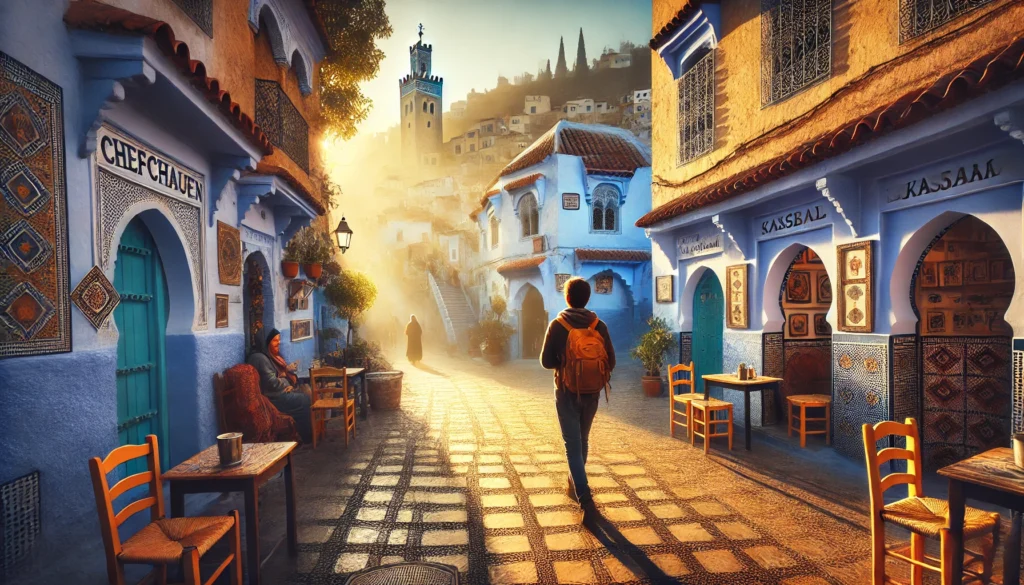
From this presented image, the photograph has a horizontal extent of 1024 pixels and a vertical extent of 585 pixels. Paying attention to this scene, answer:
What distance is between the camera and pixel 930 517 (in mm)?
2982

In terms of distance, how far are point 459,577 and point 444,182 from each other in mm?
53586

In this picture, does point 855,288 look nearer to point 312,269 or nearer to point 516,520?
point 516,520

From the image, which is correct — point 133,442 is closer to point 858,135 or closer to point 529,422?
point 529,422

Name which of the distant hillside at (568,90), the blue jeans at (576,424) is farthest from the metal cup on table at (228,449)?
the distant hillside at (568,90)

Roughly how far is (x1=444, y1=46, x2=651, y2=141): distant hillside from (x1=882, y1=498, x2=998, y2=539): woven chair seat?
66035 millimetres

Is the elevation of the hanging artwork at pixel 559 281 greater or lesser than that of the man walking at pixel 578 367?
greater

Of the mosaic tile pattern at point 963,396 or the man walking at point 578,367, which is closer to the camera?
the man walking at point 578,367

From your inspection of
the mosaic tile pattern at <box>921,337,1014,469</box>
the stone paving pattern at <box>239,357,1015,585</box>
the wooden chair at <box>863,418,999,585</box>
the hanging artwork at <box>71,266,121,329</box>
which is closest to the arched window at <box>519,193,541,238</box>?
the stone paving pattern at <box>239,357,1015,585</box>

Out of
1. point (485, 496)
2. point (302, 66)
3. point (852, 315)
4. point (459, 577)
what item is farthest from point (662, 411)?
point (302, 66)

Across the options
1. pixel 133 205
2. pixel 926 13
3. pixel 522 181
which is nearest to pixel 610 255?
pixel 522 181

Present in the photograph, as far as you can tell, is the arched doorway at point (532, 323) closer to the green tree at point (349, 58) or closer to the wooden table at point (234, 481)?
the green tree at point (349, 58)

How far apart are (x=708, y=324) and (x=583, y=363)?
21.0 ft

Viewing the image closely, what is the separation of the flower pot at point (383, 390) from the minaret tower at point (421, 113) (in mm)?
63555

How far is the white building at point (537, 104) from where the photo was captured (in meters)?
71.2
